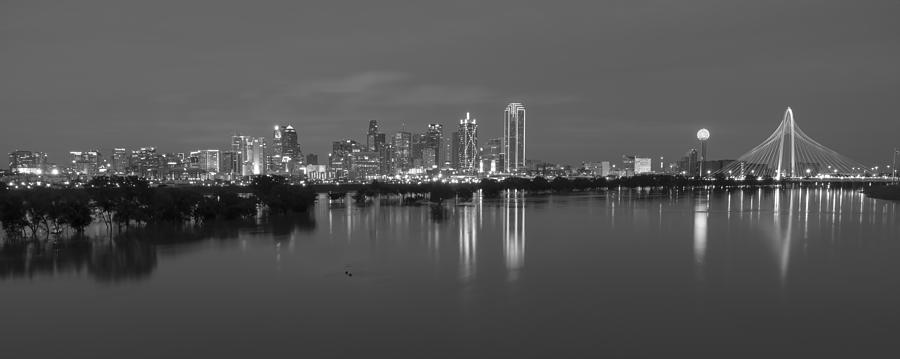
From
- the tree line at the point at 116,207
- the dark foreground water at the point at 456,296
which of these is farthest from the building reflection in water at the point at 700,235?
the tree line at the point at 116,207

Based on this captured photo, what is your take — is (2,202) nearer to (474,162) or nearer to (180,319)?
(180,319)

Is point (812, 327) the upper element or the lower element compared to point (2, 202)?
lower

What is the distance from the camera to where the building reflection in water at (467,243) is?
55.7 ft

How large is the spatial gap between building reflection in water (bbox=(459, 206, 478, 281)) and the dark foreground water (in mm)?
129

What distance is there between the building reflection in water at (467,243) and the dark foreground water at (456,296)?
13cm

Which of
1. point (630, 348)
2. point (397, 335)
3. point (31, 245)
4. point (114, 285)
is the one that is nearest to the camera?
point (630, 348)

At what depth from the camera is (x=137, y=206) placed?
28484 mm

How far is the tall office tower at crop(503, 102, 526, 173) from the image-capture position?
6531 inches

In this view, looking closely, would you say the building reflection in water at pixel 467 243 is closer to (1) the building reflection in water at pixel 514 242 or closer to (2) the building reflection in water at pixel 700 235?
(1) the building reflection in water at pixel 514 242

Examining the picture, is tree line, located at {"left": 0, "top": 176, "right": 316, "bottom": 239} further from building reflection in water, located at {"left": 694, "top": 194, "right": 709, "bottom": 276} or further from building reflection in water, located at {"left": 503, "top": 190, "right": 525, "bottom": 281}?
building reflection in water, located at {"left": 694, "top": 194, "right": 709, "bottom": 276}

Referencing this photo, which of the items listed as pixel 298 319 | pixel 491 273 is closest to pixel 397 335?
pixel 298 319

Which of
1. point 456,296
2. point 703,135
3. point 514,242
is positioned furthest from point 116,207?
point 703,135

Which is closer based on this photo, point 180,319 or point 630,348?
point 630,348

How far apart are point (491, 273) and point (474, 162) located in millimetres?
150955
